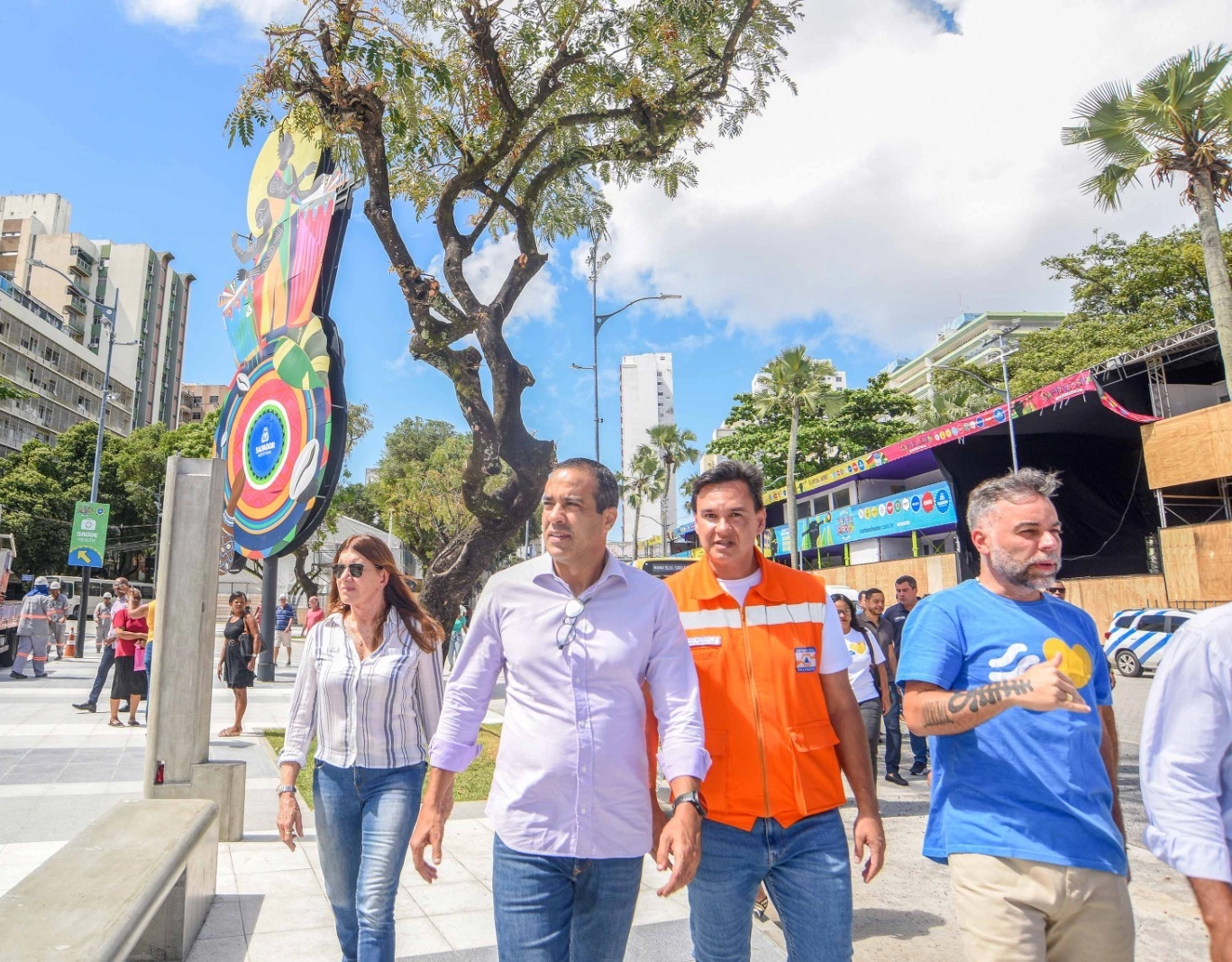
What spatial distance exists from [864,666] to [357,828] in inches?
183

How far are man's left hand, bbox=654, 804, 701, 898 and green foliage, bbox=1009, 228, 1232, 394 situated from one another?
30632 millimetres

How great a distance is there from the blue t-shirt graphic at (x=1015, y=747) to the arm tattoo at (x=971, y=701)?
0.07 m

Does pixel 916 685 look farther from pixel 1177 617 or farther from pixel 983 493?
pixel 1177 617

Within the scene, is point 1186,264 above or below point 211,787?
above

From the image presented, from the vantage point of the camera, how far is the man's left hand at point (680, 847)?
2074 mm

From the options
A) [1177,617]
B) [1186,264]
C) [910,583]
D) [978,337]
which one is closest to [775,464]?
[1186,264]

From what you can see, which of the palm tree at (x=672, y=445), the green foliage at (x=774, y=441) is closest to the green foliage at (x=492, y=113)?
the green foliage at (x=774, y=441)

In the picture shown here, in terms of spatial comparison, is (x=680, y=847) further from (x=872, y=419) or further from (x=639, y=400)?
(x=639, y=400)

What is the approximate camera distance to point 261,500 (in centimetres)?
744

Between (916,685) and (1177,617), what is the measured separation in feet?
61.9

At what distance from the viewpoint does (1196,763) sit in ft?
5.88

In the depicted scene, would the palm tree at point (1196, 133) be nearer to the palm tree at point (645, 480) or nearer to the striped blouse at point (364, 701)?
the striped blouse at point (364, 701)

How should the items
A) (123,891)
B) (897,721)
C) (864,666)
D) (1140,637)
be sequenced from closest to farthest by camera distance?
(123,891) < (864,666) < (897,721) < (1140,637)

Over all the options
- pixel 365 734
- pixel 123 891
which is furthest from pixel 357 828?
pixel 123 891
